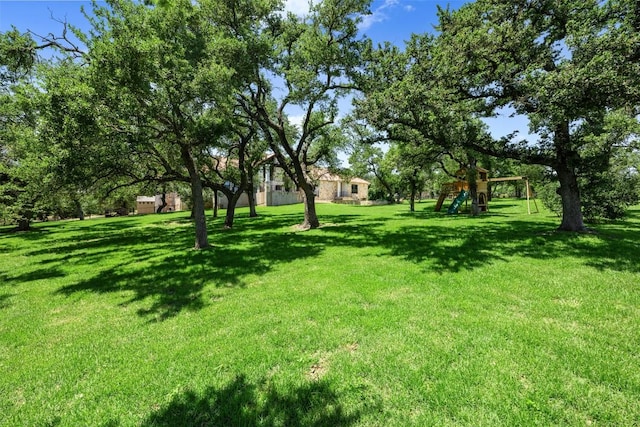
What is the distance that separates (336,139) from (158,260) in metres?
12.9

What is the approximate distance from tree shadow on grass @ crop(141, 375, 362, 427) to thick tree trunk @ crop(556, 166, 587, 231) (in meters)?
12.1

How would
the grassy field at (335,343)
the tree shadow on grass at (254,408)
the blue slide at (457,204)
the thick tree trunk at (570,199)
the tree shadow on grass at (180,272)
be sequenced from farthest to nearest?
the blue slide at (457,204), the thick tree trunk at (570,199), the tree shadow on grass at (180,272), the grassy field at (335,343), the tree shadow on grass at (254,408)

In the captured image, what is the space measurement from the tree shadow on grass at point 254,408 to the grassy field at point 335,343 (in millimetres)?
15

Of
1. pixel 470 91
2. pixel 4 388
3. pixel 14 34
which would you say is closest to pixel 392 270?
pixel 4 388

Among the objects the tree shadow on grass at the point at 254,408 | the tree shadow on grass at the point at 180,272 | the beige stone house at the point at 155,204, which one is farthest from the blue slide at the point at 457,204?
the beige stone house at the point at 155,204

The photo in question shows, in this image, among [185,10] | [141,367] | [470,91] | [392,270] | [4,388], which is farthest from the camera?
[470,91]

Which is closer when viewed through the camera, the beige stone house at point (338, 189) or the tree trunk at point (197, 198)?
the tree trunk at point (197, 198)

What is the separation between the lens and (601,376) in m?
2.96

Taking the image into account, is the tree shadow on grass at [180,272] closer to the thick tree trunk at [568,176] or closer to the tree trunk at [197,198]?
the tree trunk at [197,198]

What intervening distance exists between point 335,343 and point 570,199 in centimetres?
1157

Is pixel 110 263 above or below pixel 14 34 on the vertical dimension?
below

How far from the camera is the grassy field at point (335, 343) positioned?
8.93ft

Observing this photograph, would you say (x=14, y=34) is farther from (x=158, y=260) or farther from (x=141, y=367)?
(x=141, y=367)

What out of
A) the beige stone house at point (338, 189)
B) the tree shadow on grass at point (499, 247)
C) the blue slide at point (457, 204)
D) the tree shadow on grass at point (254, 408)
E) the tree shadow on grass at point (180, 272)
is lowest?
the tree shadow on grass at point (254, 408)
